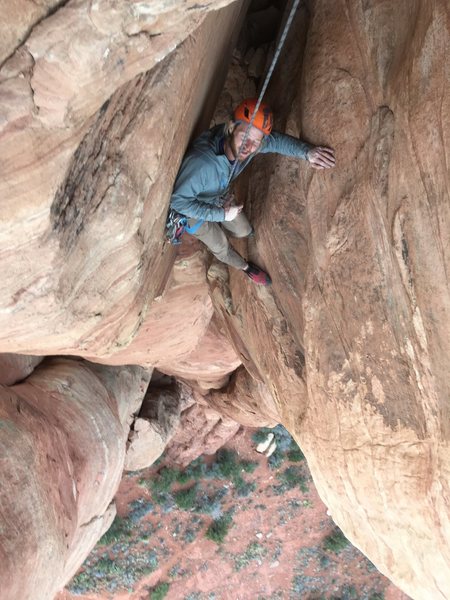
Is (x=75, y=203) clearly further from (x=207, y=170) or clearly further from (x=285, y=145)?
(x=285, y=145)

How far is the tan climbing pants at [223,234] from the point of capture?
193 inches

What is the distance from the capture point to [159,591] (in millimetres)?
12984

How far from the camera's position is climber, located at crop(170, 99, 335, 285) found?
3.98 meters

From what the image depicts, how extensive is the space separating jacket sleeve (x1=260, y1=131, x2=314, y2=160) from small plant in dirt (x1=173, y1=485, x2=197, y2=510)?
11233 mm

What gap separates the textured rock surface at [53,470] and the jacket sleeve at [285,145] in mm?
3844

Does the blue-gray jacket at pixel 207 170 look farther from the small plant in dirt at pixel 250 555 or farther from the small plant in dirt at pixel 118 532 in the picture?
the small plant in dirt at pixel 250 555

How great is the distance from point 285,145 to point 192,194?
2.96 feet

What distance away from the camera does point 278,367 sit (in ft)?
18.4

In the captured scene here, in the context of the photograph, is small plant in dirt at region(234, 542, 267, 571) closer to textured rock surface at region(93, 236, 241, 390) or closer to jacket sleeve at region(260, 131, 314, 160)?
textured rock surface at region(93, 236, 241, 390)

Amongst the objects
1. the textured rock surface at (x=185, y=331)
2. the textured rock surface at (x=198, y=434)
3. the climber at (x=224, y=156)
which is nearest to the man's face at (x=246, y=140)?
the climber at (x=224, y=156)

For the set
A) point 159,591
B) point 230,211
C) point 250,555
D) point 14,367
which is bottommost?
point 159,591

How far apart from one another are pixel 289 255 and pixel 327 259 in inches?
25.2

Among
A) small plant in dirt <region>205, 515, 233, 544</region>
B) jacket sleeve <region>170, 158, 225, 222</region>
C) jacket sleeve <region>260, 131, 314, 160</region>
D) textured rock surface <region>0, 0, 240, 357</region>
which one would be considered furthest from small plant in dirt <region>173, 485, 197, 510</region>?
jacket sleeve <region>260, 131, 314, 160</region>

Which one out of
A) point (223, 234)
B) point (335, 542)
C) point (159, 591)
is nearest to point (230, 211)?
point (223, 234)
